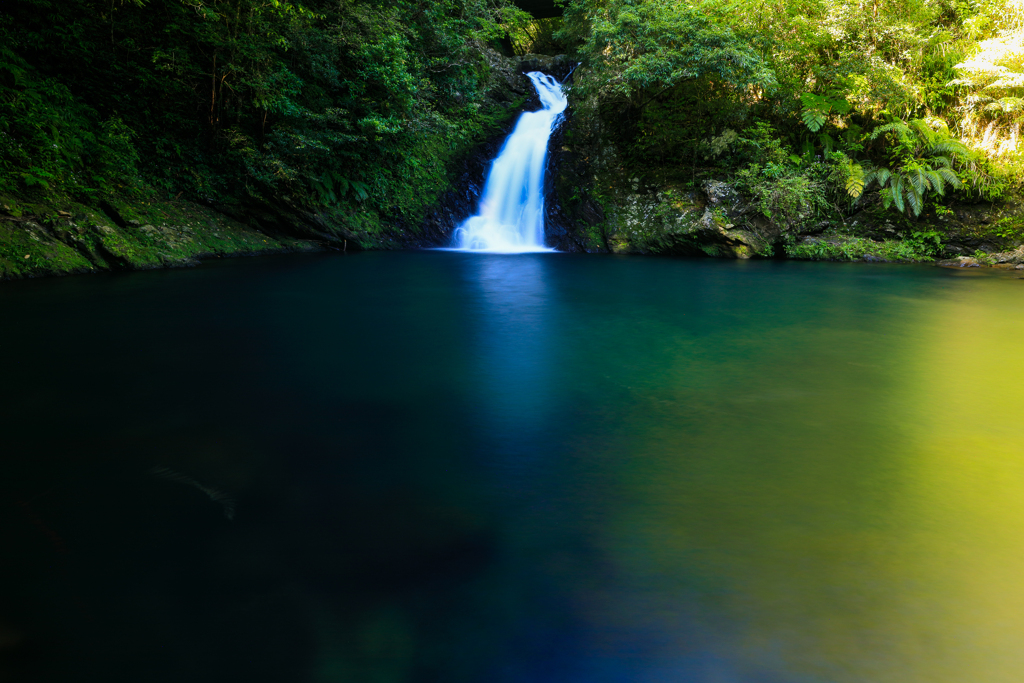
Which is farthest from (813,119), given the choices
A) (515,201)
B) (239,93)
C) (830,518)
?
(830,518)

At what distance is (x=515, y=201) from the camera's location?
15.5 metres

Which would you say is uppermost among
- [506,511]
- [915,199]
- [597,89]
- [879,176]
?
[597,89]

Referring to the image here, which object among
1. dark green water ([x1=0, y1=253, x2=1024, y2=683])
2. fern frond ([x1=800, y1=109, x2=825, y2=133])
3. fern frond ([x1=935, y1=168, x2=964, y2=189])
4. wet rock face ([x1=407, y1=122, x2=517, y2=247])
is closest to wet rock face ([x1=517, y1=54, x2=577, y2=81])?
wet rock face ([x1=407, y1=122, x2=517, y2=247])

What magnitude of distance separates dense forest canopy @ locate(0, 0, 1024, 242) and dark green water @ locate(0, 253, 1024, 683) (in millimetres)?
8240

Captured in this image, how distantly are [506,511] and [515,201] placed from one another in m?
14.0

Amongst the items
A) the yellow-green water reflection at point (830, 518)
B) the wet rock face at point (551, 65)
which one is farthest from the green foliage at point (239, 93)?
the yellow-green water reflection at point (830, 518)

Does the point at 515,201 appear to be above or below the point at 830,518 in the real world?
above

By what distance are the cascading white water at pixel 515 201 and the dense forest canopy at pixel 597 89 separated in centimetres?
203

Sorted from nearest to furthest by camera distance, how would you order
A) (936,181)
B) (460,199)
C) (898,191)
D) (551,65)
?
(936,181), (898,191), (460,199), (551,65)

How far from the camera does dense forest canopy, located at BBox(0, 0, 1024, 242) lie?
1120cm

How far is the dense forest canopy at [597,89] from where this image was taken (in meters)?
11.2

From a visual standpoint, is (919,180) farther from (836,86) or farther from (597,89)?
(597,89)

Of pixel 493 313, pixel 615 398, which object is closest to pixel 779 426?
pixel 615 398

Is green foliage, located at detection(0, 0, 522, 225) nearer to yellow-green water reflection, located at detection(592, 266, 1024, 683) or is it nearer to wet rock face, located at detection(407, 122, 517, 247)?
wet rock face, located at detection(407, 122, 517, 247)
